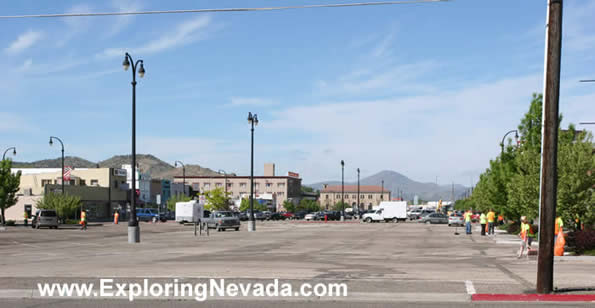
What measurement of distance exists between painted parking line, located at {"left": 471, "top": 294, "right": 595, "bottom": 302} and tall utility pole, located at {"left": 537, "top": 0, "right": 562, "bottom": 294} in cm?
36

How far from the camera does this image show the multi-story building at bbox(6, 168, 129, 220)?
87750mm

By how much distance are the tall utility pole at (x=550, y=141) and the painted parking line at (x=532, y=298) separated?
1.17 feet

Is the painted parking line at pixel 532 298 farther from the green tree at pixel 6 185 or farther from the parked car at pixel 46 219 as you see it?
the green tree at pixel 6 185

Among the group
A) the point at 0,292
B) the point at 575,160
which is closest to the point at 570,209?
the point at 575,160

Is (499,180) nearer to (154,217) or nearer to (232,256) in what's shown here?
(232,256)

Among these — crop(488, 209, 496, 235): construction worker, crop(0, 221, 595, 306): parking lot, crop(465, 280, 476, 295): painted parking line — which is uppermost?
crop(465, 280, 476, 295): painted parking line

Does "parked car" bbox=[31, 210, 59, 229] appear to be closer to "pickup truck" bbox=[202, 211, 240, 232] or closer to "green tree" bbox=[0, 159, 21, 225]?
"green tree" bbox=[0, 159, 21, 225]

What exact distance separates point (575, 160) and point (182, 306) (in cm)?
2328

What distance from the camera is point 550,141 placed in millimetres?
13359

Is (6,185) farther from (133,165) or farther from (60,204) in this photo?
(133,165)

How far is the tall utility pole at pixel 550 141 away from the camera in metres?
13.2

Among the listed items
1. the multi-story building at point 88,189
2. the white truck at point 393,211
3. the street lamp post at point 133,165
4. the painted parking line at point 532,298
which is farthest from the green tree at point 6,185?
the painted parking line at point 532,298

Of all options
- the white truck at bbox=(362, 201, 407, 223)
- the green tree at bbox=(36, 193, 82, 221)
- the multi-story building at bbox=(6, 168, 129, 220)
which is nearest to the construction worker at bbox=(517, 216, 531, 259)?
the green tree at bbox=(36, 193, 82, 221)

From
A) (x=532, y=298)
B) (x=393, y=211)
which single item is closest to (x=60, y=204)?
(x=393, y=211)
